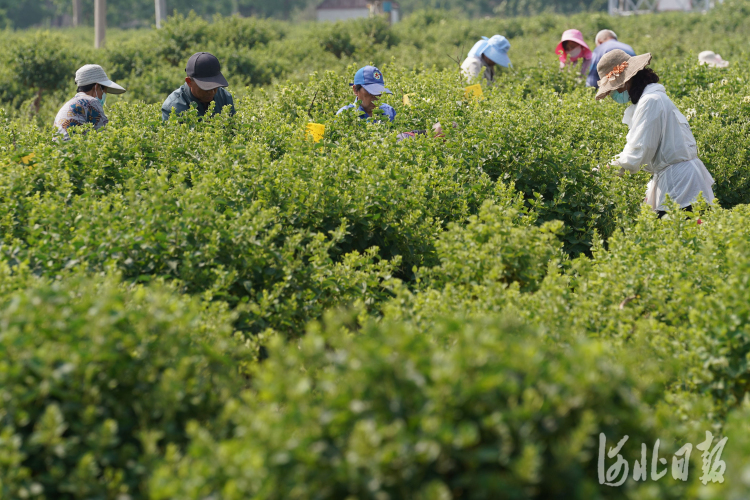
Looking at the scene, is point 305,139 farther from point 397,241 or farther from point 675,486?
point 675,486

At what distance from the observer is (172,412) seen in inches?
94.1

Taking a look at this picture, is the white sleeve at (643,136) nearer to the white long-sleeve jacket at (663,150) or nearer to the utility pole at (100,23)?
the white long-sleeve jacket at (663,150)

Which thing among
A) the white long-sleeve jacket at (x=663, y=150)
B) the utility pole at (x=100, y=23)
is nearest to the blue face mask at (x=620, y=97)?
the white long-sleeve jacket at (x=663, y=150)

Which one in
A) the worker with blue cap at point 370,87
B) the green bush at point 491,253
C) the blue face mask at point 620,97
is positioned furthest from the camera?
the worker with blue cap at point 370,87

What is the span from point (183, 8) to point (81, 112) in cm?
5641

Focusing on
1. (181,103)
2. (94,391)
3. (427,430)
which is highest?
(181,103)

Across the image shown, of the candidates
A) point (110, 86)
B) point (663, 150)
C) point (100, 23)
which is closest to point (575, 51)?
point (663, 150)

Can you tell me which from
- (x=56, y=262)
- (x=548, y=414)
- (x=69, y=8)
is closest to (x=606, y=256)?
(x=548, y=414)

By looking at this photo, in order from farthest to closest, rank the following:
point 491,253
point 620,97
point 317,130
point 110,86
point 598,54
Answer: point 598,54 < point 110,86 < point 317,130 < point 620,97 < point 491,253

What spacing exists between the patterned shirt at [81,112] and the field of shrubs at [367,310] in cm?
43

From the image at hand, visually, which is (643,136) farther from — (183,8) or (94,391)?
(183,8)

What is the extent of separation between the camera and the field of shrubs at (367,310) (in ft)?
6.63

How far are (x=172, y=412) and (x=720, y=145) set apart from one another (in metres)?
5.52

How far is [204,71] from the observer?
598 centimetres
